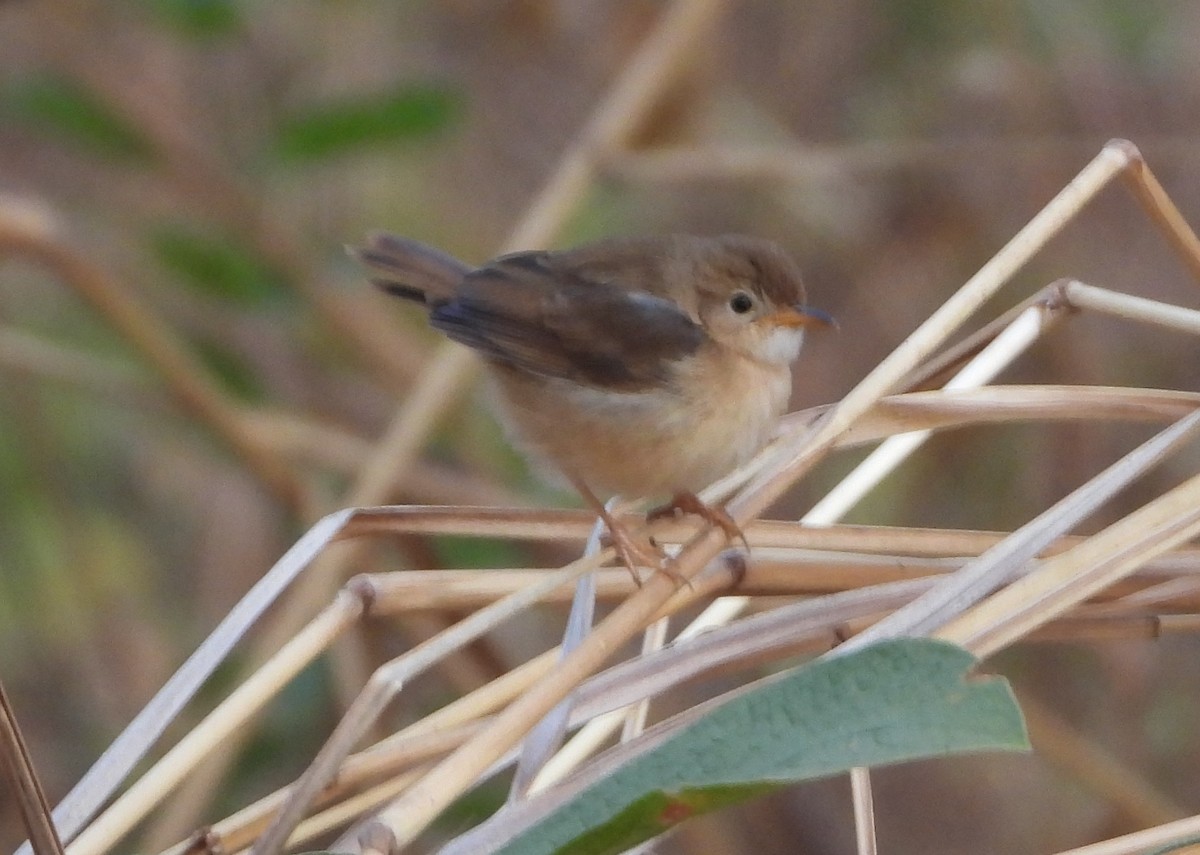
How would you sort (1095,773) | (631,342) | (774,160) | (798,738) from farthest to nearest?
(774,160) < (1095,773) < (631,342) < (798,738)

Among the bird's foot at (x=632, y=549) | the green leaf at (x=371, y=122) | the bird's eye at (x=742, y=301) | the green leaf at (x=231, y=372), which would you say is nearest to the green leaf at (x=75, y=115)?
the green leaf at (x=371, y=122)

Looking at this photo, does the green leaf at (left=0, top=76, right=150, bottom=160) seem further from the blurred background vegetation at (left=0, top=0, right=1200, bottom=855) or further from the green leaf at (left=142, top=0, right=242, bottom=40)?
the green leaf at (left=142, top=0, right=242, bottom=40)

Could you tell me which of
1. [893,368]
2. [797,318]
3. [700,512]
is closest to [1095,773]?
[797,318]

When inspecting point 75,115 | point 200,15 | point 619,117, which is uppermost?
point 619,117

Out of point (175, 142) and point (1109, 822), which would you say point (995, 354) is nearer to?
point (1109, 822)

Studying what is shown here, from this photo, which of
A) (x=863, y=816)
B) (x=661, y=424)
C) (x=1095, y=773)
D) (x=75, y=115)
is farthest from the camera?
(x=75, y=115)

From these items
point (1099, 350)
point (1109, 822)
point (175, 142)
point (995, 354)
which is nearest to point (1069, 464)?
point (1099, 350)

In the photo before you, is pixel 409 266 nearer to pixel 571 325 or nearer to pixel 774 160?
pixel 571 325
